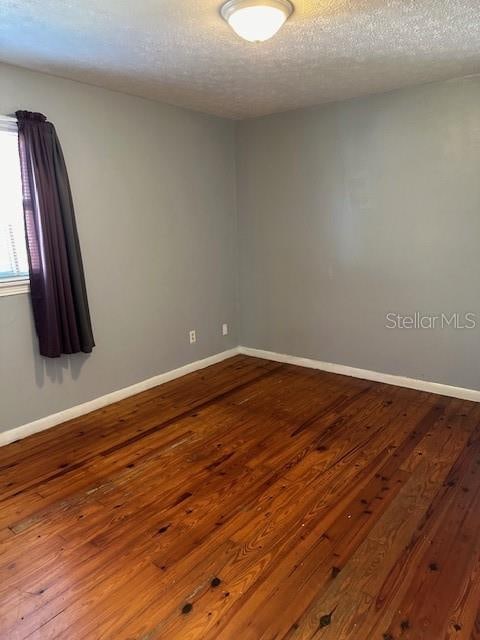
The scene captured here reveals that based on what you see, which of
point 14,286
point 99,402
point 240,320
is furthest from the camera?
point 240,320

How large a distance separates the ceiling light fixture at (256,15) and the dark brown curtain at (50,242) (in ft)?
4.73

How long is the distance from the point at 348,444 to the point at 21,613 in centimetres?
193

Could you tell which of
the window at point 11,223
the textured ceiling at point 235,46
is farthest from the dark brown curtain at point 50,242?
the textured ceiling at point 235,46

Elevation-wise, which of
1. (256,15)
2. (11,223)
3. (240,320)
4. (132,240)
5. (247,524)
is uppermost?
(256,15)

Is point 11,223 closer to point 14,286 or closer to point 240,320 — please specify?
point 14,286

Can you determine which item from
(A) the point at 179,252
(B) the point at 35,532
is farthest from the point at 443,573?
(A) the point at 179,252

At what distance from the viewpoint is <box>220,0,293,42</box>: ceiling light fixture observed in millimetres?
1902

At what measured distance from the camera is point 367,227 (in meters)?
3.70

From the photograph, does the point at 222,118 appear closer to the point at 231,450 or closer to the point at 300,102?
the point at 300,102

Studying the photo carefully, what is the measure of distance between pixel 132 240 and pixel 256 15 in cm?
198

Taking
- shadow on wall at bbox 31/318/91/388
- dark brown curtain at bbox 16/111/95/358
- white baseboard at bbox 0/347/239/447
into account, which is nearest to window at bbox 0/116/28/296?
dark brown curtain at bbox 16/111/95/358

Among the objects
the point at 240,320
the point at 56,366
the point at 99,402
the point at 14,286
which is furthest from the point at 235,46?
the point at 240,320

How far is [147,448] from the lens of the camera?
2.81m

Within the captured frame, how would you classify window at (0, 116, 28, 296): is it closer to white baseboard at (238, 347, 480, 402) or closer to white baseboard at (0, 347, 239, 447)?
white baseboard at (0, 347, 239, 447)
